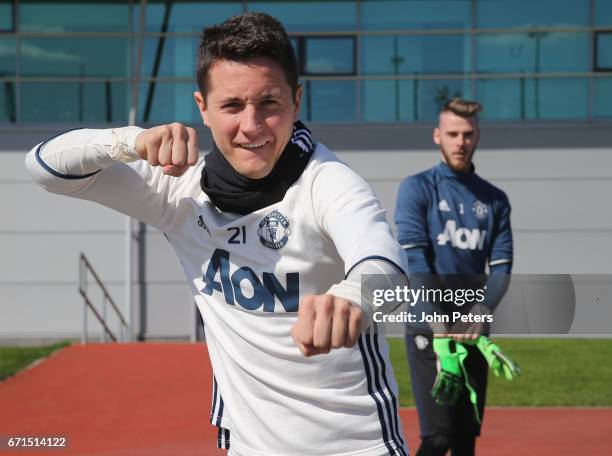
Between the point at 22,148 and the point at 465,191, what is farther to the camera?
the point at 22,148

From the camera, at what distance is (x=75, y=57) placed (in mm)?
17562

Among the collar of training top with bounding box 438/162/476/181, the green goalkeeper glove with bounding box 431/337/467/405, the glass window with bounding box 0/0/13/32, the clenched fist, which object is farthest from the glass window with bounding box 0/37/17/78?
the clenched fist

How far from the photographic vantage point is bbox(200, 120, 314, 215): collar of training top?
2623 mm

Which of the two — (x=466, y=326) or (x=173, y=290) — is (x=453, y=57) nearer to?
(x=173, y=290)

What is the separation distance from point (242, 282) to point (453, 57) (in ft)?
49.4

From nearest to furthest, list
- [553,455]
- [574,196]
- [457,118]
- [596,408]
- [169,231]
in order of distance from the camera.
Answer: [169,231]
[457,118]
[553,455]
[596,408]
[574,196]

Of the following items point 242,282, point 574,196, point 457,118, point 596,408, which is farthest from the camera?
point 574,196

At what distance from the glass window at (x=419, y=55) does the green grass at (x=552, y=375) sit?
5019 mm

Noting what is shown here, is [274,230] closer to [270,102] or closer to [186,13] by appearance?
[270,102]

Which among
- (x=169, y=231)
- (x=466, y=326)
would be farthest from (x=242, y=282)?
(x=466, y=326)

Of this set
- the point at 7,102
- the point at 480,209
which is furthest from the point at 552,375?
the point at 7,102

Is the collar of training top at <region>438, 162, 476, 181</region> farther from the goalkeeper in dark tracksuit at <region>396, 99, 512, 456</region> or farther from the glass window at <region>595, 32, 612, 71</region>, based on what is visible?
the glass window at <region>595, 32, 612, 71</region>

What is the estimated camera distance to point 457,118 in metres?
5.49

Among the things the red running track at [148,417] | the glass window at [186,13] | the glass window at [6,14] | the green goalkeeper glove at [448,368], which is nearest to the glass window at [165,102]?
the glass window at [186,13]
